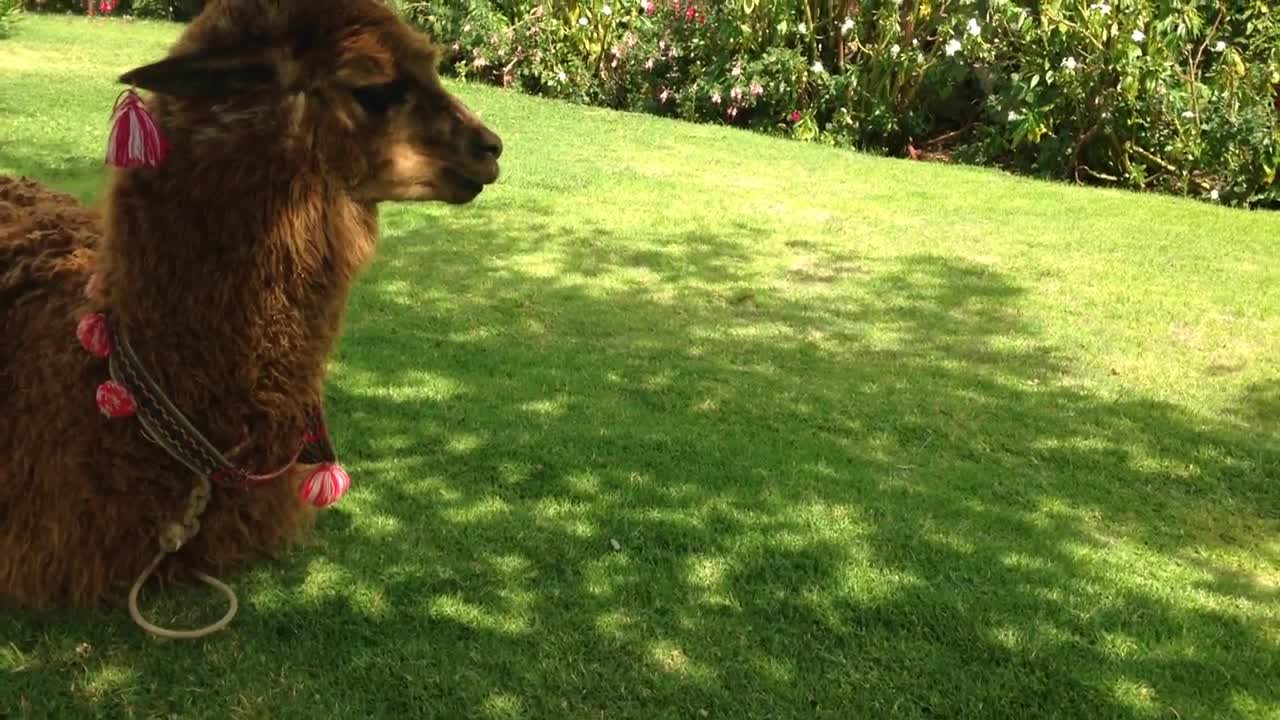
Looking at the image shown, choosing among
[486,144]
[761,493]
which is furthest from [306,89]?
[761,493]

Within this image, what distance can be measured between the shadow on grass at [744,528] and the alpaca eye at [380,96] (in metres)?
1.33

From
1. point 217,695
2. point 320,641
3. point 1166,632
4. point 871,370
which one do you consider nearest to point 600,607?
point 320,641

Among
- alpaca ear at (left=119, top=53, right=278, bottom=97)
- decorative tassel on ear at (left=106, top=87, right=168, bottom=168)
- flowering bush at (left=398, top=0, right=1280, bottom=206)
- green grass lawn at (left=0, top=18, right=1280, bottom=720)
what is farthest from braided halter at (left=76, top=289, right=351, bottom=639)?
flowering bush at (left=398, top=0, right=1280, bottom=206)

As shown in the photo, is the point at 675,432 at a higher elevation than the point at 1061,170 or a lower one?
lower

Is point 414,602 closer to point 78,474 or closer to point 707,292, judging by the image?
point 78,474

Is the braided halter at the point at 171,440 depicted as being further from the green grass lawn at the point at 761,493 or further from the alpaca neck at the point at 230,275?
the green grass lawn at the point at 761,493

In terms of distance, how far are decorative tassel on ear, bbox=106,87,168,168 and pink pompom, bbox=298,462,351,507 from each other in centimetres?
87

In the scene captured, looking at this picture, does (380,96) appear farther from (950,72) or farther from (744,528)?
(950,72)

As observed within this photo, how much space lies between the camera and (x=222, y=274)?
2.25m

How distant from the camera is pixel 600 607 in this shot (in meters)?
2.83

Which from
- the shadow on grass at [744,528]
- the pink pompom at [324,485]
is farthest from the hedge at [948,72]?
the pink pompom at [324,485]

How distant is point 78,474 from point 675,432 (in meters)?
2.18

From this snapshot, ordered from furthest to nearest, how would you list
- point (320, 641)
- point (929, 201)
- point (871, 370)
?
point (929, 201)
point (871, 370)
point (320, 641)

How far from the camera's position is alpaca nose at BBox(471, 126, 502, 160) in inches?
98.7
